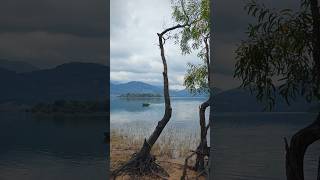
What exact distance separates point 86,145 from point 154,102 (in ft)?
3.31

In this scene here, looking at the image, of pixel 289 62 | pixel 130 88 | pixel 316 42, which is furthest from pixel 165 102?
pixel 316 42

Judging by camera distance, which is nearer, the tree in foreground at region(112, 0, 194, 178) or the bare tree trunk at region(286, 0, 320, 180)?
the bare tree trunk at region(286, 0, 320, 180)

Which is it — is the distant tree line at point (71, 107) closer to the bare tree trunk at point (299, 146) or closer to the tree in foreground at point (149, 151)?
the tree in foreground at point (149, 151)

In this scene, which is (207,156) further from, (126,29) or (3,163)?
(3,163)

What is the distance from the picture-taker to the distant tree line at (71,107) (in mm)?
3936

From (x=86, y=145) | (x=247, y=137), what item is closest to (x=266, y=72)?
(x=247, y=137)

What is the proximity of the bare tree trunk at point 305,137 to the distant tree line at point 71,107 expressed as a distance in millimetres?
1554

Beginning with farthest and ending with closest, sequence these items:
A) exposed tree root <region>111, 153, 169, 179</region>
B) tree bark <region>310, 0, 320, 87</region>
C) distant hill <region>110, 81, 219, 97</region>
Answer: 1. exposed tree root <region>111, 153, 169, 179</region>
2. distant hill <region>110, 81, 219, 97</region>
3. tree bark <region>310, 0, 320, 87</region>

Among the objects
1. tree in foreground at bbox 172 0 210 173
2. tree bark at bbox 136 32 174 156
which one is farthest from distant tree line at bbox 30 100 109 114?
tree in foreground at bbox 172 0 210 173

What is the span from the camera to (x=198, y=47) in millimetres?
4949

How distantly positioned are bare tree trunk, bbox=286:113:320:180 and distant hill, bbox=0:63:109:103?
Answer: 1581 mm

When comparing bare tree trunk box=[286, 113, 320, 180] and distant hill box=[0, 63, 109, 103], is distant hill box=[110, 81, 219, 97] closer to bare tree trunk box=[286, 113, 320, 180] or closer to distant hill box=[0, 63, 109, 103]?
distant hill box=[0, 63, 109, 103]

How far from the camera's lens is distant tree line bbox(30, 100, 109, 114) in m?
3.94

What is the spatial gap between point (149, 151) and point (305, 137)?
1.99m
